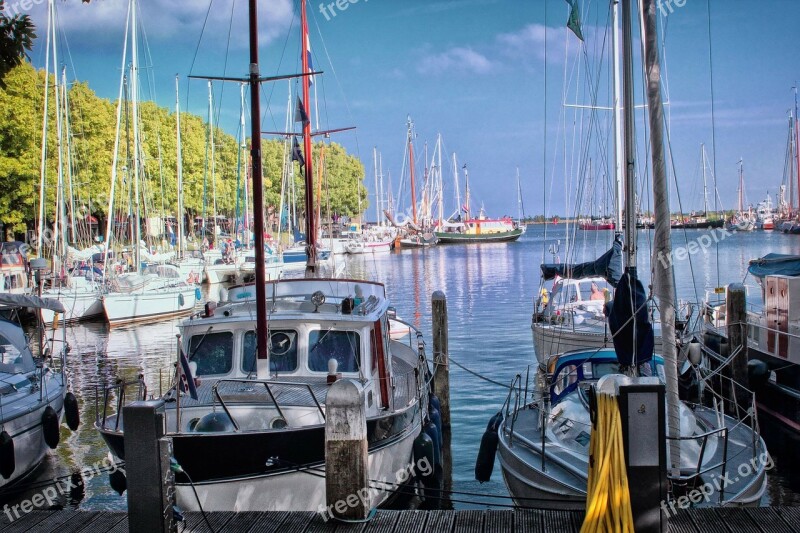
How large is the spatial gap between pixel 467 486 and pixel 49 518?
8.26 m

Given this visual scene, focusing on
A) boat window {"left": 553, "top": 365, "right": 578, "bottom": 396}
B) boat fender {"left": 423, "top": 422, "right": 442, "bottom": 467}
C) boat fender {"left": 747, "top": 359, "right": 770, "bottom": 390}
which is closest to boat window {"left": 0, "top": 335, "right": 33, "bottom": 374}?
boat fender {"left": 423, "top": 422, "right": 442, "bottom": 467}

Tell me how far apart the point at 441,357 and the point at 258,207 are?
23.3 ft

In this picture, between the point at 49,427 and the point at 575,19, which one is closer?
the point at 49,427

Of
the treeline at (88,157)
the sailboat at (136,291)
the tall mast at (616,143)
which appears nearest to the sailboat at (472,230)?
the treeline at (88,157)

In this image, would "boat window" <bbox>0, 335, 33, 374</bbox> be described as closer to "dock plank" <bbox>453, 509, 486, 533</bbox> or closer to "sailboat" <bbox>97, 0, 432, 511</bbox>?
"sailboat" <bbox>97, 0, 432, 511</bbox>

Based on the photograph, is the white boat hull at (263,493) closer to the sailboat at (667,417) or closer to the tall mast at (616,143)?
the sailboat at (667,417)

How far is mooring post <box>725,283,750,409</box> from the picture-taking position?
58.9 ft

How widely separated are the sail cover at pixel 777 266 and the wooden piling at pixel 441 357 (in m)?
8.22

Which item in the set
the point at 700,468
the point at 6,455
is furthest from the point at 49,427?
the point at 700,468

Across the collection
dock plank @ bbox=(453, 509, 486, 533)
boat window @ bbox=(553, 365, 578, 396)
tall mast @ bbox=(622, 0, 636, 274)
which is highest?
tall mast @ bbox=(622, 0, 636, 274)

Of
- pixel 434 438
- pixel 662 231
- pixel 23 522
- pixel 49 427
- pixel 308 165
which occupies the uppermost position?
pixel 308 165

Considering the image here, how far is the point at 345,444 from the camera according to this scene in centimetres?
835

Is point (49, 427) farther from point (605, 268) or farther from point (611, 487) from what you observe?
point (605, 268)

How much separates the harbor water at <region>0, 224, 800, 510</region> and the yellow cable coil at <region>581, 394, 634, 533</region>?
1490 millimetres
